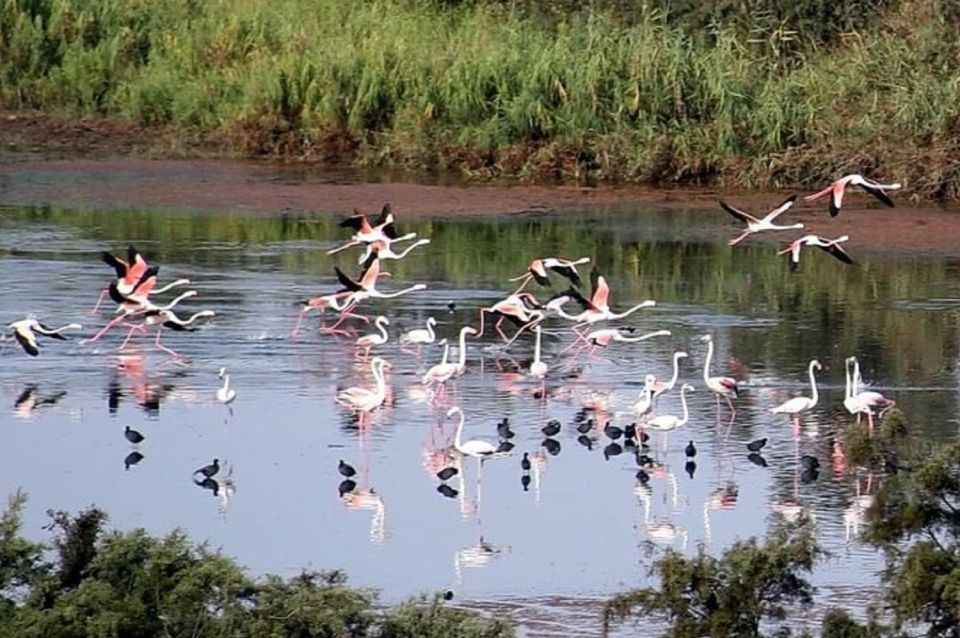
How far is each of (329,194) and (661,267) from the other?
14.8ft

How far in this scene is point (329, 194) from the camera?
878 inches

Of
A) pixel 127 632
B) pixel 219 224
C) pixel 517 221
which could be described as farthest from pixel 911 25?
pixel 127 632

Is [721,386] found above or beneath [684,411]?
above

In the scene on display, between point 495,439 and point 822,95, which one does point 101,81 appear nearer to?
point 822,95

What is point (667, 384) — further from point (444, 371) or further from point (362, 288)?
point (362, 288)

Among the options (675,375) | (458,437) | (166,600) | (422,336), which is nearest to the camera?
(166,600)

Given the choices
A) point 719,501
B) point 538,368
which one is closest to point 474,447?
point 719,501

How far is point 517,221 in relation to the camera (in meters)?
21.1

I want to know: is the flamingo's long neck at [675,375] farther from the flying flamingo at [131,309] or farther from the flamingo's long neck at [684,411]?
the flying flamingo at [131,309]

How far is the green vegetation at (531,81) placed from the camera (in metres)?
23.0

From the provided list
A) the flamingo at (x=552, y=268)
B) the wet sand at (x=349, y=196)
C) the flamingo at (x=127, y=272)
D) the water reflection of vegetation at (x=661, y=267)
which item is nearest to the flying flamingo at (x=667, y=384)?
the water reflection of vegetation at (x=661, y=267)

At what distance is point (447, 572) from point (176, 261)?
30.2 feet

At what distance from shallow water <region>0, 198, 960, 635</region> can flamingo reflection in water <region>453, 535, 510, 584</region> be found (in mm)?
16

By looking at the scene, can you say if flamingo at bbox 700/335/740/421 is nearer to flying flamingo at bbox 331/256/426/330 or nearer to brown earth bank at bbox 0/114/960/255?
flying flamingo at bbox 331/256/426/330
